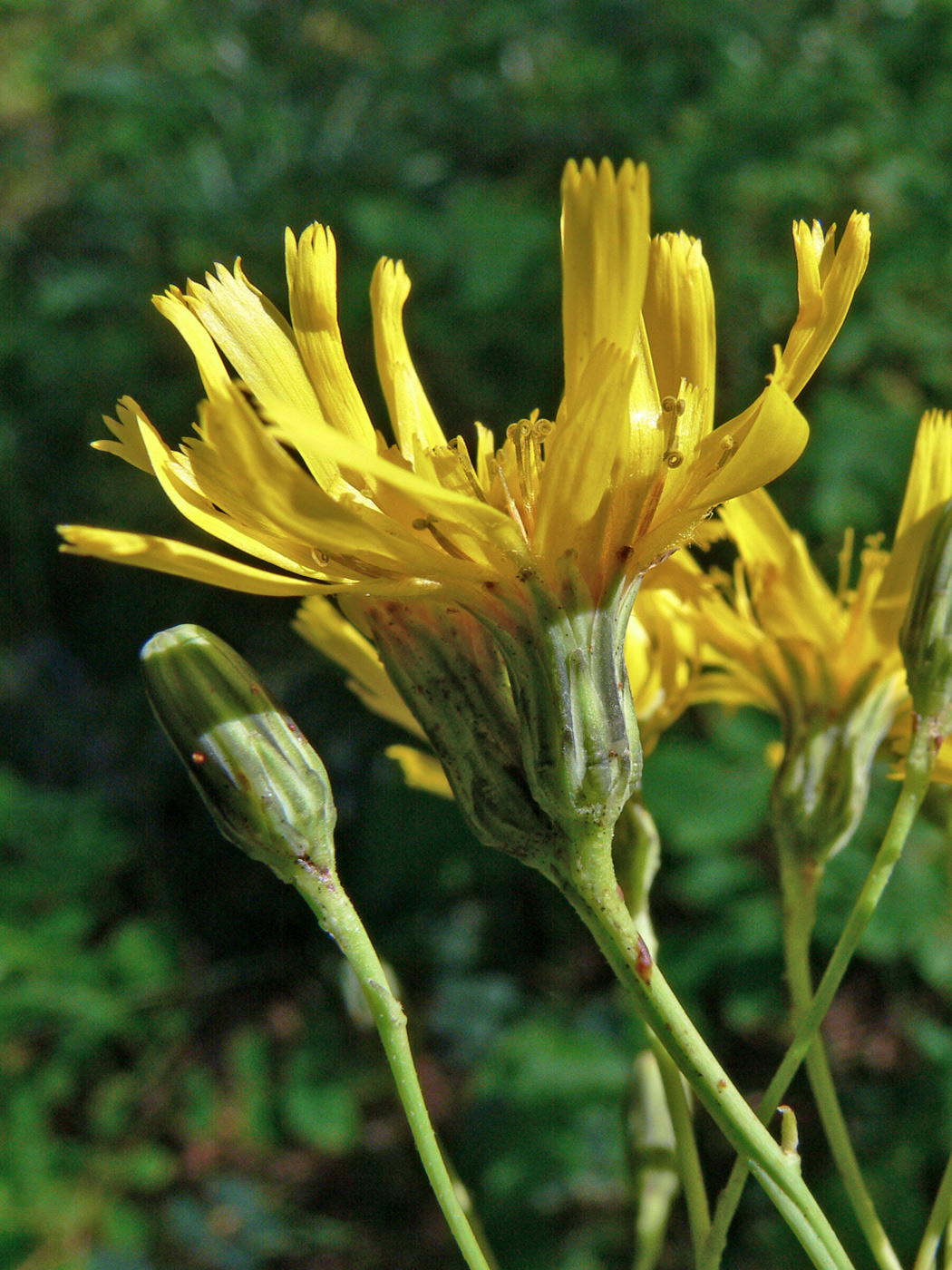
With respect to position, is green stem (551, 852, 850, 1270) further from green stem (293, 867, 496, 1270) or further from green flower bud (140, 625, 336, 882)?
green flower bud (140, 625, 336, 882)

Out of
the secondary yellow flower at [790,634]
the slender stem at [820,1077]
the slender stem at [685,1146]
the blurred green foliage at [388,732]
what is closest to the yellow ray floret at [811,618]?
the secondary yellow flower at [790,634]

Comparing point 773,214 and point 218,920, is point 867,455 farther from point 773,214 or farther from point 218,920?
point 218,920

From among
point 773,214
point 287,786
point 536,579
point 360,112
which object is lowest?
point 287,786

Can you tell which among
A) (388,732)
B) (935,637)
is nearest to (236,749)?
(935,637)

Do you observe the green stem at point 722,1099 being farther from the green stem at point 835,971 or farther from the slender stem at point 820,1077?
the slender stem at point 820,1077

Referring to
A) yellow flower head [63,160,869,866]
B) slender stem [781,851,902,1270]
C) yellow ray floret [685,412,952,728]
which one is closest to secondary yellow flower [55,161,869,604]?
yellow flower head [63,160,869,866]

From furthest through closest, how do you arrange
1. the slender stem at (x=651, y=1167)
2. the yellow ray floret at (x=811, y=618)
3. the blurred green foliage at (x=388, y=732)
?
the blurred green foliage at (x=388, y=732)
the yellow ray floret at (x=811, y=618)
the slender stem at (x=651, y=1167)

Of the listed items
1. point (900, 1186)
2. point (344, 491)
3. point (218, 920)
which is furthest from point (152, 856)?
point (344, 491)
